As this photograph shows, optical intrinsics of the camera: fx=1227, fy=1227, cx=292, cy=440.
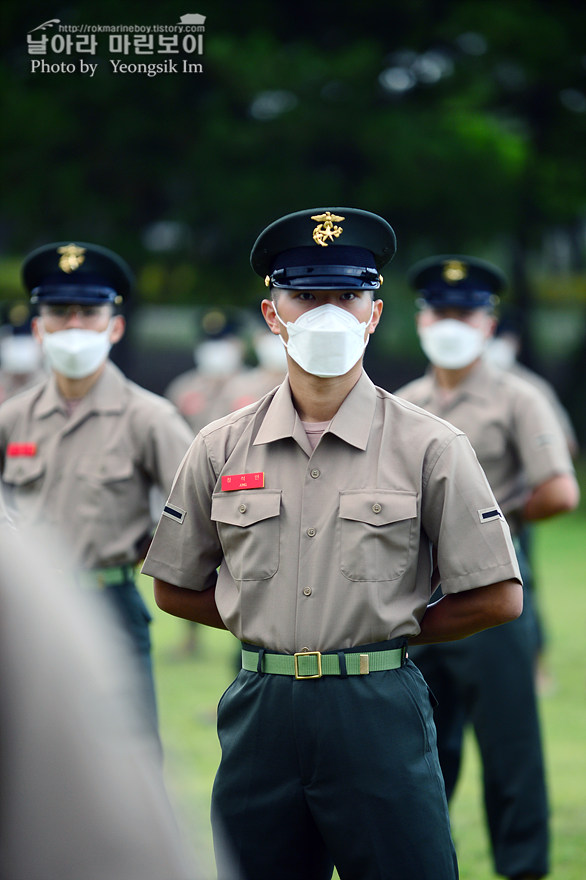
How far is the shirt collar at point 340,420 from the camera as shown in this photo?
9.43ft

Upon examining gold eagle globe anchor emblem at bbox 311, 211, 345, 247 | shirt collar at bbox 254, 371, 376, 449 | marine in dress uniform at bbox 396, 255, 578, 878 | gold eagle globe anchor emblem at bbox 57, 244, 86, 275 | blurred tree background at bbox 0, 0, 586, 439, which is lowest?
marine in dress uniform at bbox 396, 255, 578, 878

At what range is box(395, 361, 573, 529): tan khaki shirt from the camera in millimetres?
4539

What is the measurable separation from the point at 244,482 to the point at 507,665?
77.0 inches

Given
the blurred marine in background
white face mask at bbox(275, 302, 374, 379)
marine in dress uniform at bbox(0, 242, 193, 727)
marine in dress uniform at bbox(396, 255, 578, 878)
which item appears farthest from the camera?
the blurred marine in background

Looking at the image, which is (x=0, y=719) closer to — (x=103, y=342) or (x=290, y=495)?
A: (x=290, y=495)

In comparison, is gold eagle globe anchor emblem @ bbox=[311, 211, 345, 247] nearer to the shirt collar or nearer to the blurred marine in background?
the shirt collar

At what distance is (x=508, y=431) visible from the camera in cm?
466

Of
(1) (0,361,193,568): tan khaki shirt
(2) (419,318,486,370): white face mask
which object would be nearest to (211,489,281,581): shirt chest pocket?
(1) (0,361,193,568): tan khaki shirt

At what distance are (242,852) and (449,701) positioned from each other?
6.03ft

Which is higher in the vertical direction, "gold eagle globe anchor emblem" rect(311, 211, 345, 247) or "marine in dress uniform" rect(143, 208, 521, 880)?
"gold eagle globe anchor emblem" rect(311, 211, 345, 247)

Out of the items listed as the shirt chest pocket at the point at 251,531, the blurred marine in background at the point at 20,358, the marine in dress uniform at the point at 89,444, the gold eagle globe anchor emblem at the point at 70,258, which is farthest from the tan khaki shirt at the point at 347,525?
the blurred marine in background at the point at 20,358

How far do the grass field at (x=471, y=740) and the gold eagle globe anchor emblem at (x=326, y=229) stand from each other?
1228 mm

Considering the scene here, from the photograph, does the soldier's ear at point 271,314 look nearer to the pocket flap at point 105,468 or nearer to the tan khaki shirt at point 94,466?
the tan khaki shirt at point 94,466

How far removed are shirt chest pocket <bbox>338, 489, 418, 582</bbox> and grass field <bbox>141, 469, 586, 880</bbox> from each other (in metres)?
0.56
